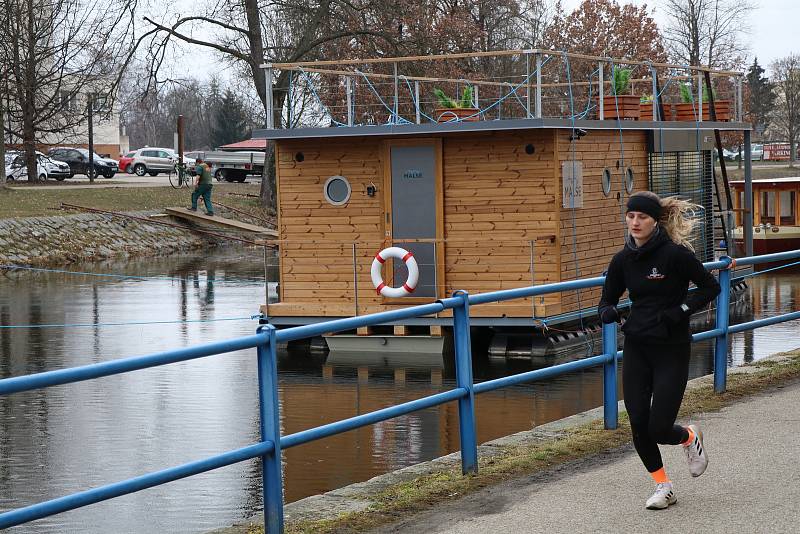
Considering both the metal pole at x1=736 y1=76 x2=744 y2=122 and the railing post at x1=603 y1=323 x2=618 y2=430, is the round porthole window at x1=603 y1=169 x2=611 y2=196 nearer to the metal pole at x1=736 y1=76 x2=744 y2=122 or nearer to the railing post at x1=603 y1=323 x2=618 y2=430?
the metal pole at x1=736 y1=76 x2=744 y2=122

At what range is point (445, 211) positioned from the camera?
60.0 ft

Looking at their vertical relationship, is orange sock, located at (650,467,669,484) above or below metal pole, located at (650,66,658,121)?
below

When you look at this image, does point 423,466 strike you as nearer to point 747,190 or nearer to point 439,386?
point 439,386

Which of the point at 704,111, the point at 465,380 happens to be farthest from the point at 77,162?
the point at 465,380

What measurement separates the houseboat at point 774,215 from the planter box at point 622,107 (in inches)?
517

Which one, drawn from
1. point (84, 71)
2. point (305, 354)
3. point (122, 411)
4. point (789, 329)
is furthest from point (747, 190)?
point (84, 71)

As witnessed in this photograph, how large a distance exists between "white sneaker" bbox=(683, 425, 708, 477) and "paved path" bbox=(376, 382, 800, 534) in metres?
0.13

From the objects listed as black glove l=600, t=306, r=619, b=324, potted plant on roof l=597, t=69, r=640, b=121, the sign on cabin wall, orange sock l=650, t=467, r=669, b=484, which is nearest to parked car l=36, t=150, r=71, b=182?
potted plant on roof l=597, t=69, r=640, b=121

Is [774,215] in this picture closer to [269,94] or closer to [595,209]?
[595,209]

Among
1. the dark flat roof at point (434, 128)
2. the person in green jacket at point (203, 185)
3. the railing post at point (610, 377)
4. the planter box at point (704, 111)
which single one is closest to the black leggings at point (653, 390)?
the railing post at point (610, 377)

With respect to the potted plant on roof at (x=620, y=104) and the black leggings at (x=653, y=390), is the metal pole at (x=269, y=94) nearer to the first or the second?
the potted plant on roof at (x=620, y=104)

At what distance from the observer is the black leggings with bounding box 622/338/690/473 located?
23.1 ft

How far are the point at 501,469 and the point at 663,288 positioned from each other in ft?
6.11

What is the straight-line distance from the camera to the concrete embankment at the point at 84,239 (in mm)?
34406
